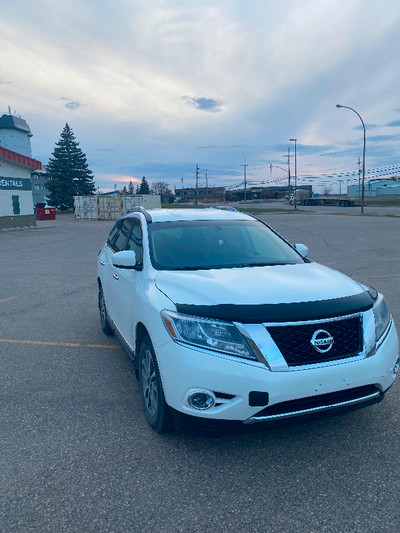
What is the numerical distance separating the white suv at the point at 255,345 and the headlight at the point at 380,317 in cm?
1

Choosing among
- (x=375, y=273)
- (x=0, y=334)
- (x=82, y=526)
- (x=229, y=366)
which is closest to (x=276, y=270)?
(x=229, y=366)

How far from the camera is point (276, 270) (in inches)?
153

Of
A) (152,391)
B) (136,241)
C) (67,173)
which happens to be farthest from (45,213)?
(152,391)

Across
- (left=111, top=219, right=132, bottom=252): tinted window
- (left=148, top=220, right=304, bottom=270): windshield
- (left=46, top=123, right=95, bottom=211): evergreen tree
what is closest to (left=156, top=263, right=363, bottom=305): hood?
(left=148, top=220, right=304, bottom=270): windshield

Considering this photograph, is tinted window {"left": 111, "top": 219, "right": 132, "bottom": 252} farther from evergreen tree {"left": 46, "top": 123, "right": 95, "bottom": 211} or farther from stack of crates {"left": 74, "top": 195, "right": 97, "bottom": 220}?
→ evergreen tree {"left": 46, "top": 123, "right": 95, "bottom": 211}

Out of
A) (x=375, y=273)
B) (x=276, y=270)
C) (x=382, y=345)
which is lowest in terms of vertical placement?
(x=375, y=273)

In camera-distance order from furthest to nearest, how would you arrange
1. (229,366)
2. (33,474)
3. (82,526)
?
(33,474)
(229,366)
(82,526)

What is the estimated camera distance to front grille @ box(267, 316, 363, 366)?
2.86 m

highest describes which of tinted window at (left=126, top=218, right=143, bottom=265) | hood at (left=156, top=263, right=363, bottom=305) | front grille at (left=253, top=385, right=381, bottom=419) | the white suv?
tinted window at (left=126, top=218, right=143, bottom=265)

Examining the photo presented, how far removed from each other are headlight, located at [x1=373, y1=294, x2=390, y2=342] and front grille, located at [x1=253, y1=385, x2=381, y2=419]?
413 mm

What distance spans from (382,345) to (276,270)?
1092 mm

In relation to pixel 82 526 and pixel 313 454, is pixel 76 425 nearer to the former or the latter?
pixel 82 526

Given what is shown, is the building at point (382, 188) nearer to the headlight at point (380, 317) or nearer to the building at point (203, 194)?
the building at point (203, 194)

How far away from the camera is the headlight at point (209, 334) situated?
286 cm
